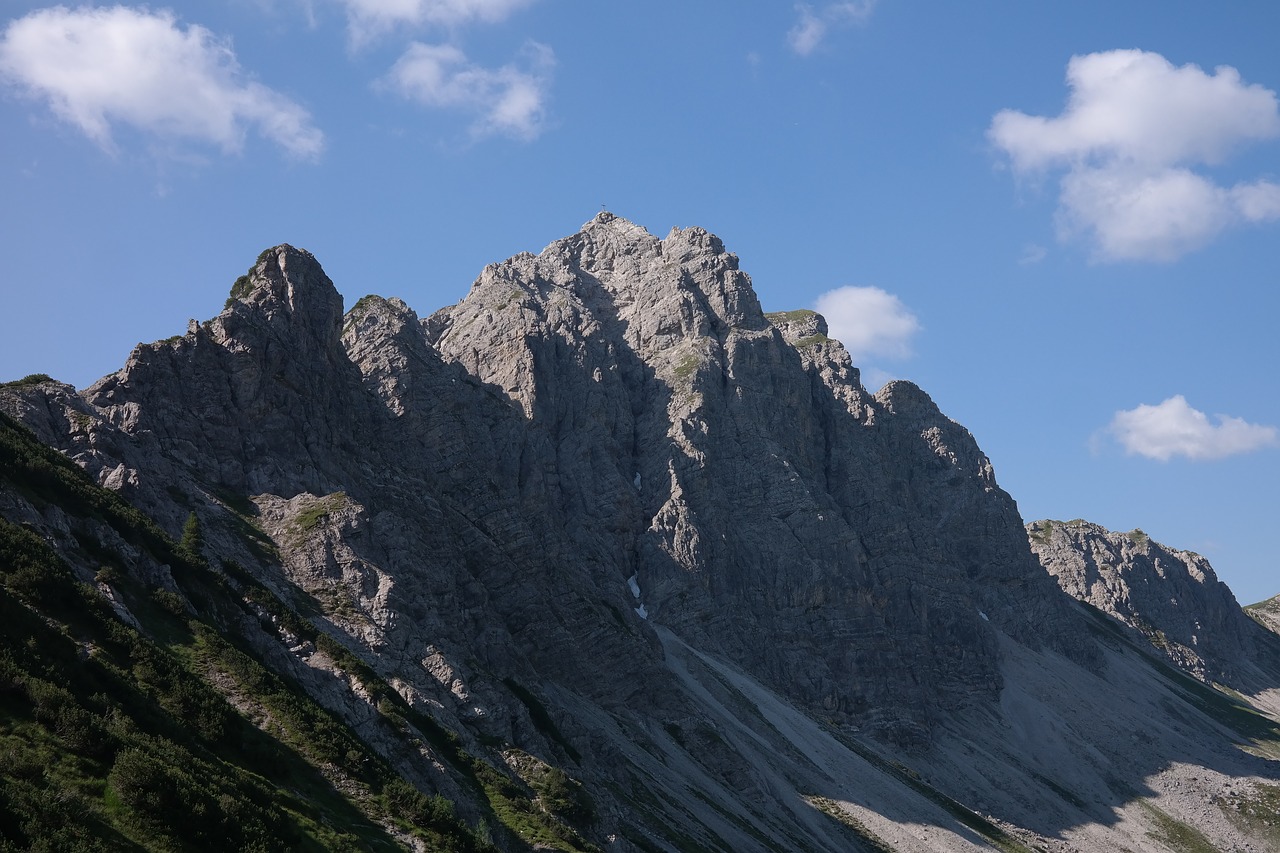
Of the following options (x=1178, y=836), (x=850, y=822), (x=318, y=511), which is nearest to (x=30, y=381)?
(x=318, y=511)

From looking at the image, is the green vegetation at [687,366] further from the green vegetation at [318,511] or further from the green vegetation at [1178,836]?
the green vegetation at [318,511]

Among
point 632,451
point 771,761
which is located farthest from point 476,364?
point 771,761

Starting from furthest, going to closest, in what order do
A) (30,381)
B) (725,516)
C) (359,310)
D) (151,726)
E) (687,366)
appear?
(687,366) < (725,516) < (359,310) < (30,381) < (151,726)

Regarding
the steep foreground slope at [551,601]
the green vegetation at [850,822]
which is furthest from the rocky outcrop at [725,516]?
the green vegetation at [850,822]

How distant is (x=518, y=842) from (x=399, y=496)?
49.2m

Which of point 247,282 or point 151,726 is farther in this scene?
point 247,282

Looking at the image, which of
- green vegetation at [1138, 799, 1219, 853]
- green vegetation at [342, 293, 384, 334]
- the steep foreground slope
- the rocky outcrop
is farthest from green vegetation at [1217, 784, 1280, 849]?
green vegetation at [342, 293, 384, 334]

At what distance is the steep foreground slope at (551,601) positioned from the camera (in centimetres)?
6169

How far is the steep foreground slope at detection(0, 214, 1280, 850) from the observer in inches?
2429

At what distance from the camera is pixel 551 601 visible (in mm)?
117875

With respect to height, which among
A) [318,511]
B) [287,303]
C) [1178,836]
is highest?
[287,303]

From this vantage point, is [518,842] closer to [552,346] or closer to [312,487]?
[312,487]

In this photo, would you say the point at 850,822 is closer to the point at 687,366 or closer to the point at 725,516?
the point at 725,516

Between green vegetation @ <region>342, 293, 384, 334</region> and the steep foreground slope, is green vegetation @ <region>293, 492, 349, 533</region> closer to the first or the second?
the steep foreground slope
